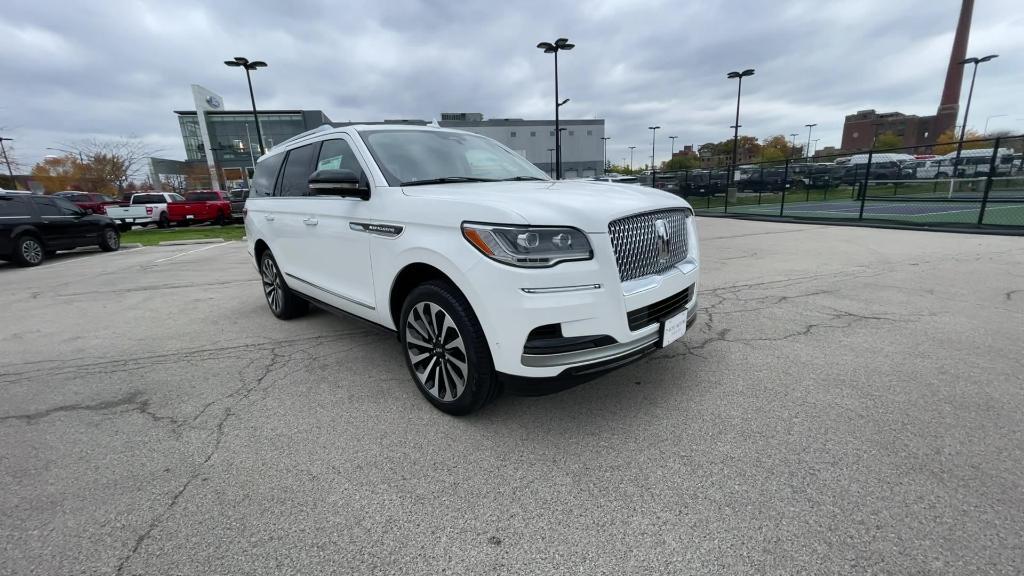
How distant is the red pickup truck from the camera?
20.5 metres

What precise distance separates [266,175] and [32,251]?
10.4 meters

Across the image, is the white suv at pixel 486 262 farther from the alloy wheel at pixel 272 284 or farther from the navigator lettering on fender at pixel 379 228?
the alloy wheel at pixel 272 284

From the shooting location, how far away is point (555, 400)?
2.97 m

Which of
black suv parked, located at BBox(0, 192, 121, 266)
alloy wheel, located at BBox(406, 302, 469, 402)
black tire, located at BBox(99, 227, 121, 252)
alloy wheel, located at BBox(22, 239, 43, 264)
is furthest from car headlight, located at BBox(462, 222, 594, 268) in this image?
black tire, located at BBox(99, 227, 121, 252)

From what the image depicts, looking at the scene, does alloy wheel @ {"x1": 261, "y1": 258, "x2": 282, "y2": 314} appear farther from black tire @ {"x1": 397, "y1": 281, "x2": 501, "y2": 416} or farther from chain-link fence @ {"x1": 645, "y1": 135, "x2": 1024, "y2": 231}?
chain-link fence @ {"x1": 645, "y1": 135, "x2": 1024, "y2": 231}

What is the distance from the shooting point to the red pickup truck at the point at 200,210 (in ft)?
67.1

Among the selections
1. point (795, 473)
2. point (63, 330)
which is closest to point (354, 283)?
point (795, 473)

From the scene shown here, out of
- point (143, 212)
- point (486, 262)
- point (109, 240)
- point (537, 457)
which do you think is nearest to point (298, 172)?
point (486, 262)

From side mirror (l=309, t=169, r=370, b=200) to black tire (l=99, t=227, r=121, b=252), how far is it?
46.1ft

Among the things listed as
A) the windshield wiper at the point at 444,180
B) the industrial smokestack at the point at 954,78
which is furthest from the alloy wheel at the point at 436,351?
the industrial smokestack at the point at 954,78

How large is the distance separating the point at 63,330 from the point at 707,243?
10.9 meters

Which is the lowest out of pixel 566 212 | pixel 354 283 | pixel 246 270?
pixel 246 270

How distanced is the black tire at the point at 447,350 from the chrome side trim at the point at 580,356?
0.31 metres

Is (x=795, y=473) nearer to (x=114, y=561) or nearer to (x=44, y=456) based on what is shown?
(x=114, y=561)
